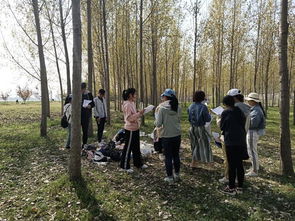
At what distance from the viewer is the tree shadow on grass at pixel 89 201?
3.59 metres

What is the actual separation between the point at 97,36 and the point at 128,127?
41.1ft

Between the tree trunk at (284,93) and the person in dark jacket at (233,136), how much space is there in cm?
149

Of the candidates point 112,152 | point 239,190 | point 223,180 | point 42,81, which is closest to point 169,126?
point 223,180

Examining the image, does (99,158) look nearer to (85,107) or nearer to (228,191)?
(85,107)

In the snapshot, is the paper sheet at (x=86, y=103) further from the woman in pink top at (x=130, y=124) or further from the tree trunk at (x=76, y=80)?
the tree trunk at (x=76, y=80)

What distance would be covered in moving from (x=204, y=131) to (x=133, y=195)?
2255 millimetres

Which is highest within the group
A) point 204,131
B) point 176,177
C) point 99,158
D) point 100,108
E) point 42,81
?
point 42,81

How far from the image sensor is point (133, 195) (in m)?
4.34

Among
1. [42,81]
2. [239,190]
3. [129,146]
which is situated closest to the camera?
[239,190]

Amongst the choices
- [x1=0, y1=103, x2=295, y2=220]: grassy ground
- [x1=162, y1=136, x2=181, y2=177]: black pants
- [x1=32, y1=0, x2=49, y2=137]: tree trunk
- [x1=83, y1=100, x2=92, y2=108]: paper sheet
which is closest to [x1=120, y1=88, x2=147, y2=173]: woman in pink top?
[x1=0, y1=103, x2=295, y2=220]: grassy ground

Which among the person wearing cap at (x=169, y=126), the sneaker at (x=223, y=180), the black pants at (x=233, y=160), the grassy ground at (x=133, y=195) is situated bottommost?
the grassy ground at (x=133, y=195)

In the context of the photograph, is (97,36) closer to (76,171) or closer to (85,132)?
(85,132)

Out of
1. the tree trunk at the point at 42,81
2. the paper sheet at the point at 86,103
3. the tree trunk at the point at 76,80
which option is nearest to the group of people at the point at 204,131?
the tree trunk at the point at 76,80

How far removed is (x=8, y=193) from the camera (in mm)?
4457
